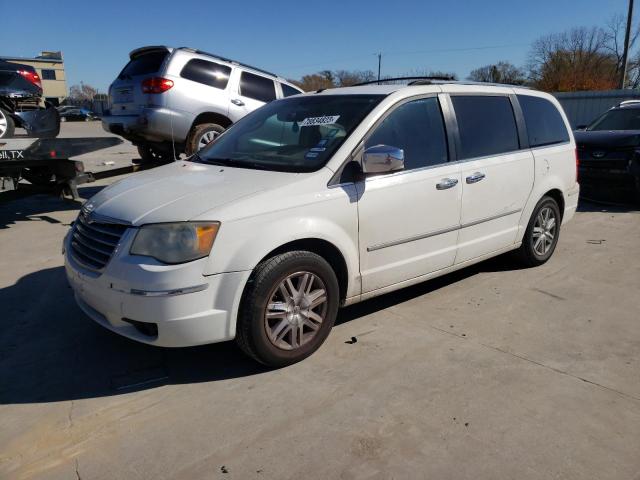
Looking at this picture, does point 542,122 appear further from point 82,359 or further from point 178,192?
point 82,359

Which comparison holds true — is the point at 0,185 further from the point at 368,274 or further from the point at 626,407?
the point at 626,407

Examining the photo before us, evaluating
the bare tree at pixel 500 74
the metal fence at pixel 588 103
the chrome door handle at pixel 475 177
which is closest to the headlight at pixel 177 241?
the chrome door handle at pixel 475 177

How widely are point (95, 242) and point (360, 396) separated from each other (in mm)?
1832

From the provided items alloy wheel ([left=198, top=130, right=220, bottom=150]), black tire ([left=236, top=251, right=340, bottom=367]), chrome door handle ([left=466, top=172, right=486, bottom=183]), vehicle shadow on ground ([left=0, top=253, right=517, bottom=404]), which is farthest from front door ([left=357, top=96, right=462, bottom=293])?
alloy wheel ([left=198, top=130, right=220, bottom=150])

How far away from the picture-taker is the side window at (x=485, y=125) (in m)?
4.17

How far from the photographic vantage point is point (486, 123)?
4410 mm

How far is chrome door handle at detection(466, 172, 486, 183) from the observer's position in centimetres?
409

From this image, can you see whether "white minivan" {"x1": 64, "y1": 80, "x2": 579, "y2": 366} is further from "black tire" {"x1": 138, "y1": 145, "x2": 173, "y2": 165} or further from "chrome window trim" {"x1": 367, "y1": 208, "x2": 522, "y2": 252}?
"black tire" {"x1": 138, "y1": 145, "x2": 173, "y2": 165}

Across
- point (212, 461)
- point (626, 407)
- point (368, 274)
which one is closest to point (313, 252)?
point (368, 274)

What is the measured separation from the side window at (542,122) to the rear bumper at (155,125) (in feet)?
15.8

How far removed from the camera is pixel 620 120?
939cm

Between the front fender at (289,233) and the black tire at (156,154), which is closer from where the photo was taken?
the front fender at (289,233)

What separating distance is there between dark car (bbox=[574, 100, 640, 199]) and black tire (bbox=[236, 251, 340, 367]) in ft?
22.2

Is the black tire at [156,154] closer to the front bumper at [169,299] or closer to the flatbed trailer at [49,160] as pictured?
the flatbed trailer at [49,160]
